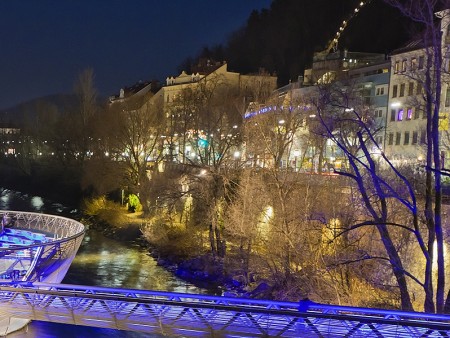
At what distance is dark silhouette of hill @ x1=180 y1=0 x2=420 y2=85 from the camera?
6088 cm

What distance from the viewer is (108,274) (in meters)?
24.2

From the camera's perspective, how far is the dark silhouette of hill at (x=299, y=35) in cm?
6088

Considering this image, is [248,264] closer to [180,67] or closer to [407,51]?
[407,51]

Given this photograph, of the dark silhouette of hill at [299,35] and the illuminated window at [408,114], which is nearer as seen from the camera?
the illuminated window at [408,114]

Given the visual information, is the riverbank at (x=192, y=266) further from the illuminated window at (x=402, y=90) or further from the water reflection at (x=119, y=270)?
the illuminated window at (x=402, y=90)

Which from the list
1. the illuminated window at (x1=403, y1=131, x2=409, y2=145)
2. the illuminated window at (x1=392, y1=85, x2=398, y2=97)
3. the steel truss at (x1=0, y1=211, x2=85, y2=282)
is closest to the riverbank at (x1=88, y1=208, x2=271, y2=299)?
the steel truss at (x1=0, y1=211, x2=85, y2=282)

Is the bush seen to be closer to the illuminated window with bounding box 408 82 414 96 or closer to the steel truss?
the steel truss

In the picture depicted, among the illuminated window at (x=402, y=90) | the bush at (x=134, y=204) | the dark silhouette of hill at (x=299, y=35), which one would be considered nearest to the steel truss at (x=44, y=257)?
the bush at (x=134, y=204)

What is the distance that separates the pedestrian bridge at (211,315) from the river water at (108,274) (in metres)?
4.34

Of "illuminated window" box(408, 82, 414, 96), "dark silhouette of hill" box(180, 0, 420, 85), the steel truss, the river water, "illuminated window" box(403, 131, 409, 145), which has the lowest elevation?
the river water

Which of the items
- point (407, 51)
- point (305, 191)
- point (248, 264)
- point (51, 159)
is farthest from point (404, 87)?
point (51, 159)

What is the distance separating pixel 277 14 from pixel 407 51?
51.6 meters

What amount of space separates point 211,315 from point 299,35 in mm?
68113

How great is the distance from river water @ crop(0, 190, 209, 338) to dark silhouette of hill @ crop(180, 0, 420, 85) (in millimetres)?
41991
